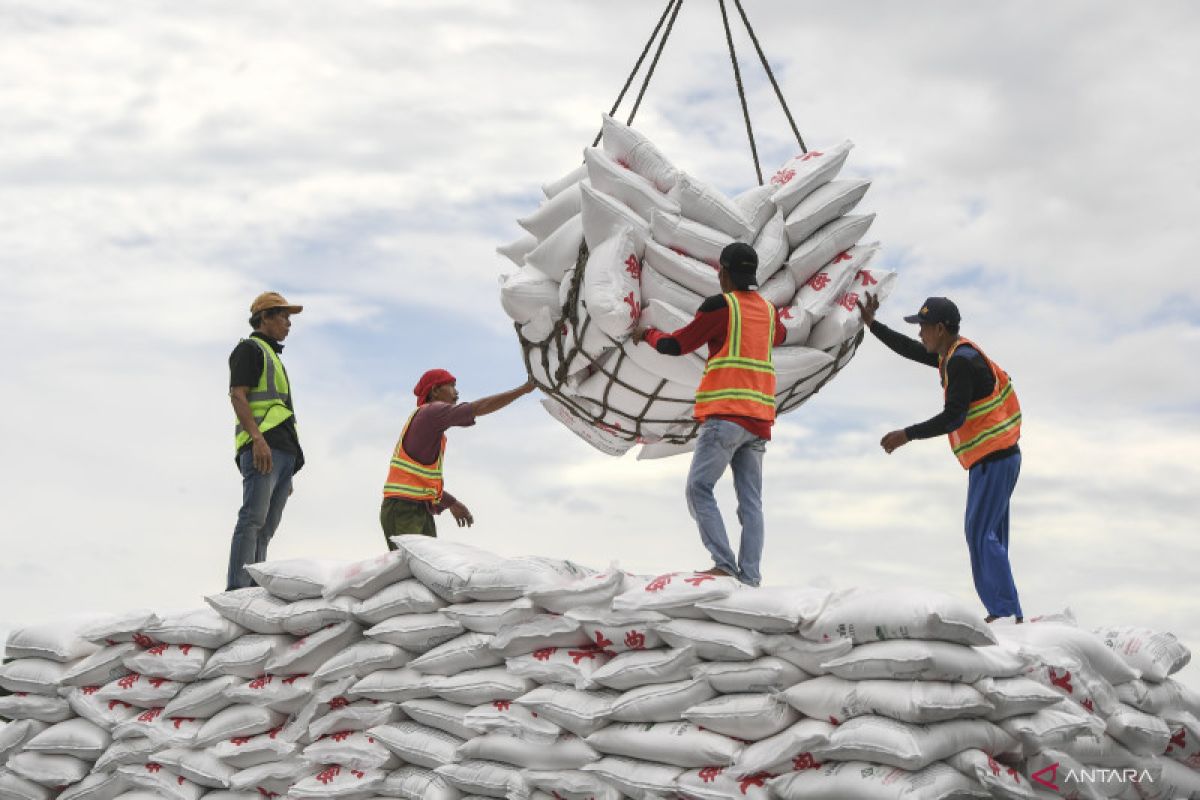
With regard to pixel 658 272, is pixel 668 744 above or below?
below

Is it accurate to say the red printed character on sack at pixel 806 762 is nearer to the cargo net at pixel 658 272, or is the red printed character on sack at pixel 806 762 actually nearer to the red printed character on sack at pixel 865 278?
the cargo net at pixel 658 272

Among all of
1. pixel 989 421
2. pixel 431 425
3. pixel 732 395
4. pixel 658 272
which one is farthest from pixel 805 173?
pixel 431 425

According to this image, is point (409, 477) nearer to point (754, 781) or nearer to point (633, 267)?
point (633, 267)

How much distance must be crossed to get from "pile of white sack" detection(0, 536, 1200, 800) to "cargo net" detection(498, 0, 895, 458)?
735 mm

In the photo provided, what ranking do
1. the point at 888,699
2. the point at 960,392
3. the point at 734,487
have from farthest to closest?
1. the point at 960,392
2. the point at 734,487
3. the point at 888,699

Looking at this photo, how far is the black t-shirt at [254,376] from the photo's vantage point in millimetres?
6152

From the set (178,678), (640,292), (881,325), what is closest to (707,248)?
(640,292)

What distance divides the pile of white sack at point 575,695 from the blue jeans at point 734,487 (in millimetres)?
346

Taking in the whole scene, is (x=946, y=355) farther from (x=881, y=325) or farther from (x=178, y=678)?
(x=178, y=678)

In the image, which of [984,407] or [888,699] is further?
[984,407]

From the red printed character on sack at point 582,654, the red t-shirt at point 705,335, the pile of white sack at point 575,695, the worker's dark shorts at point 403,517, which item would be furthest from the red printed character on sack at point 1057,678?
the worker's dark shorts at point 403,517

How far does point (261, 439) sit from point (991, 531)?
2.95 meters

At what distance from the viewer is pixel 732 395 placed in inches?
194

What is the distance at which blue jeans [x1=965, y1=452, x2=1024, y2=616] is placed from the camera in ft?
17.6
